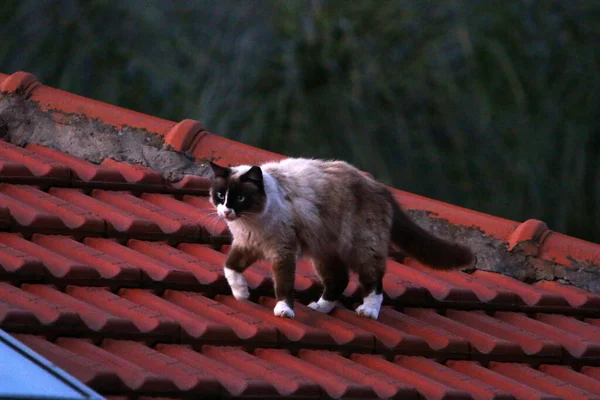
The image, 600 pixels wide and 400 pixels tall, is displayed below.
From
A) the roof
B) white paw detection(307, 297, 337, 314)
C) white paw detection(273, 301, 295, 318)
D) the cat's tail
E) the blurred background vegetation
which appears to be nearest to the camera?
the roof

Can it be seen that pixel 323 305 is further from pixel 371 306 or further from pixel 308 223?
pixel 308 223

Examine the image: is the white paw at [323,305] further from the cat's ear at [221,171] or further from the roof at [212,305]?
the cat's ear at [221,171]

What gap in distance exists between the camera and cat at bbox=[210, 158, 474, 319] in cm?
421

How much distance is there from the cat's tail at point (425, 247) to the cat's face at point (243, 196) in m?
0.75

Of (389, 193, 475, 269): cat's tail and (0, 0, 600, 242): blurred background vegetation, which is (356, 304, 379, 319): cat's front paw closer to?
(389, 193, 475, 269): cat's tail

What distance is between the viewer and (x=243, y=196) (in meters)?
4.16

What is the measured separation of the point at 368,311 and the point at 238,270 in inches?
21.9

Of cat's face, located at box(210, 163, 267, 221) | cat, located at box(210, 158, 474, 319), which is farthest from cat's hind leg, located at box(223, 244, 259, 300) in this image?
cat's face, located at box(210, 163, 267, 221)

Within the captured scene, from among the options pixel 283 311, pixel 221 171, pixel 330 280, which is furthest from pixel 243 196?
pixel 330 280

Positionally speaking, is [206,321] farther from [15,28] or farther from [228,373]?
[15,28]

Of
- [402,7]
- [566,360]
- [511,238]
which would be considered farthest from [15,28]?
[566,360]

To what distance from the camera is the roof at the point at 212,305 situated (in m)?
3.45

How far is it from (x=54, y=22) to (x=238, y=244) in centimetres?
646

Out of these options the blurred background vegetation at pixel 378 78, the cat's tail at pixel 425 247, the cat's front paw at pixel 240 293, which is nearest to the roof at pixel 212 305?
the cat's front paw at pixel 240 293
